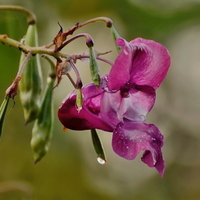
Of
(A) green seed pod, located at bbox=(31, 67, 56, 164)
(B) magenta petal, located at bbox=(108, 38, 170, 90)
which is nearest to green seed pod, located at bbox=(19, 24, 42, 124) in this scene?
(A) green seed pod, located at bbox=(31, 67, 56, 164)

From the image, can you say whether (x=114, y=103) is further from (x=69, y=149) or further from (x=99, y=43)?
(x=99, y=43)

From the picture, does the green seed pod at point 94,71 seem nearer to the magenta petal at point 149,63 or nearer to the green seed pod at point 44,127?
the magenta petal at point 149,63

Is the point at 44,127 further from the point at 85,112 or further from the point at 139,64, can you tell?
the point at 139,64

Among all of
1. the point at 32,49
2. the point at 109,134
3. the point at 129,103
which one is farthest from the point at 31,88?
the point at 109,134

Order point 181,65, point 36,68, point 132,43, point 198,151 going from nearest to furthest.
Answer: point 132,43, point 36,68, point 198,151, point 181,65

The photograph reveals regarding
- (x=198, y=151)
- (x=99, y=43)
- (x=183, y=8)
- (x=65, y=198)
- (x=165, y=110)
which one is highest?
(x=183, y=8)

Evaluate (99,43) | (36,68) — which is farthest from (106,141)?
(36,68)

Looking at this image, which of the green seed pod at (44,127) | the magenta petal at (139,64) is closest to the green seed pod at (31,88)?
the green seed pod at (44,127)
